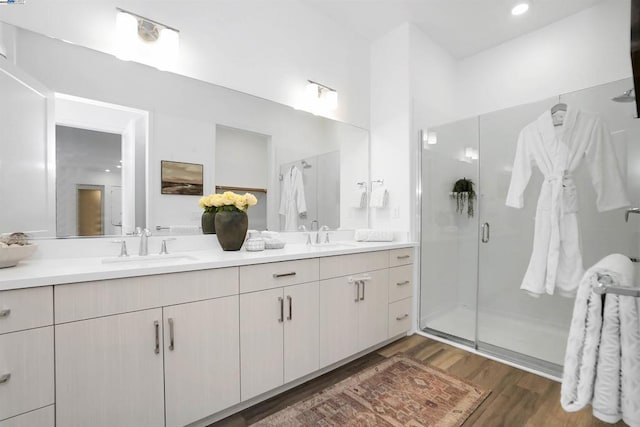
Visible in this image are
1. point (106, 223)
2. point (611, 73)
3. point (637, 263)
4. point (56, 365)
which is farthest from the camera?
point (611, 73)

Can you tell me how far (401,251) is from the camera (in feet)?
8.15

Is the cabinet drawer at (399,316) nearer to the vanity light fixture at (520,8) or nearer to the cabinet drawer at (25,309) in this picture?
the cabinet drawer at (25,309)

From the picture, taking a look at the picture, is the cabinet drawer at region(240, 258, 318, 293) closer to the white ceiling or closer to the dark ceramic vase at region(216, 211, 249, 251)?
the dark ceramic vase at region(216, 211, 249, 251)

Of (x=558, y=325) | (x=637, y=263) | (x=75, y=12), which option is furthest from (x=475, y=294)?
(x=75, y=12)

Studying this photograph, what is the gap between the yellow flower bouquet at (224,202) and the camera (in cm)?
186

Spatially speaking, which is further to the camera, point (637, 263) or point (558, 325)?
point (558, 325)

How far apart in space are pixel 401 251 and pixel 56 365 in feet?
7.25

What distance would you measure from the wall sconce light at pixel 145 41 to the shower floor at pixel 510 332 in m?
2.99

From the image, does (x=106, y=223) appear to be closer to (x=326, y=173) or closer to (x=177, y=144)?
(x=177, y=144)

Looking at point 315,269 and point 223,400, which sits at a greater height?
point 315,269

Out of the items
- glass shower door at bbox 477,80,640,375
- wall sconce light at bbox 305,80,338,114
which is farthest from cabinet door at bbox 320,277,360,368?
wall sconce light at bbox 305,80,338,114

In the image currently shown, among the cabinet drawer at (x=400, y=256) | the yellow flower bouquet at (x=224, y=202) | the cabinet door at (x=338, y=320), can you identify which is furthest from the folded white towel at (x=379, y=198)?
the yellow flower bouquet at (x=224, y=202)

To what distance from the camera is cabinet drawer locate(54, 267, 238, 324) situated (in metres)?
1.09

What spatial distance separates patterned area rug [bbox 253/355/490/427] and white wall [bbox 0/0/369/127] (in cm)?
215
